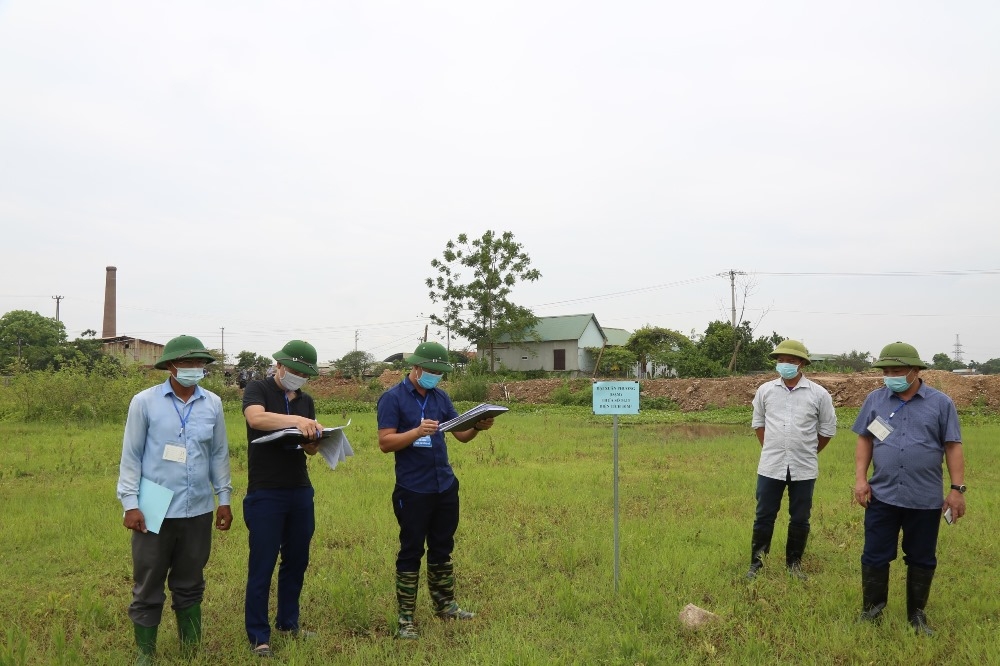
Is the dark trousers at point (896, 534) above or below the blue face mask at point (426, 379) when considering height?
below

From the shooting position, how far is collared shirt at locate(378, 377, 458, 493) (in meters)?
4.45

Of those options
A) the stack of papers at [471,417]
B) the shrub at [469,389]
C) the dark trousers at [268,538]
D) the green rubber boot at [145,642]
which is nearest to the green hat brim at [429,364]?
the stack of papers at [471,417]

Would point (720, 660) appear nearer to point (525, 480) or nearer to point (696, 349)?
point (525, 480)

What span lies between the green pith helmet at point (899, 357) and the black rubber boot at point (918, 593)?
4.24 ft

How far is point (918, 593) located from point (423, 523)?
318 cm

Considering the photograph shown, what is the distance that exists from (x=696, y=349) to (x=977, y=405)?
14559mm

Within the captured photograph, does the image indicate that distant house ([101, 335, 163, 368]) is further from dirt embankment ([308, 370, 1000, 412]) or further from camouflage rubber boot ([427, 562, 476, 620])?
camouflage rubber boot ([427, 562, 476, 620])

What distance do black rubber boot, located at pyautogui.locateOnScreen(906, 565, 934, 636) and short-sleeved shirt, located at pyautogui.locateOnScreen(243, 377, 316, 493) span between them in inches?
152

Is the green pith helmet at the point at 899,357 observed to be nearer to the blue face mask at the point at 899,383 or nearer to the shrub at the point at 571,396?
the blue face mask at the point at 899,383

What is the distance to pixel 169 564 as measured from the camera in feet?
12.8

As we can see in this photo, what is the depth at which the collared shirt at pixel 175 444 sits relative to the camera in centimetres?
379

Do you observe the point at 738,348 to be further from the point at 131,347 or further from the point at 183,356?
the point at 131,347

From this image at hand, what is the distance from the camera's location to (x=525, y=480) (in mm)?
9617

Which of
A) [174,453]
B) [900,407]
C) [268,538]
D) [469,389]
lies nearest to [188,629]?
[268,538]
